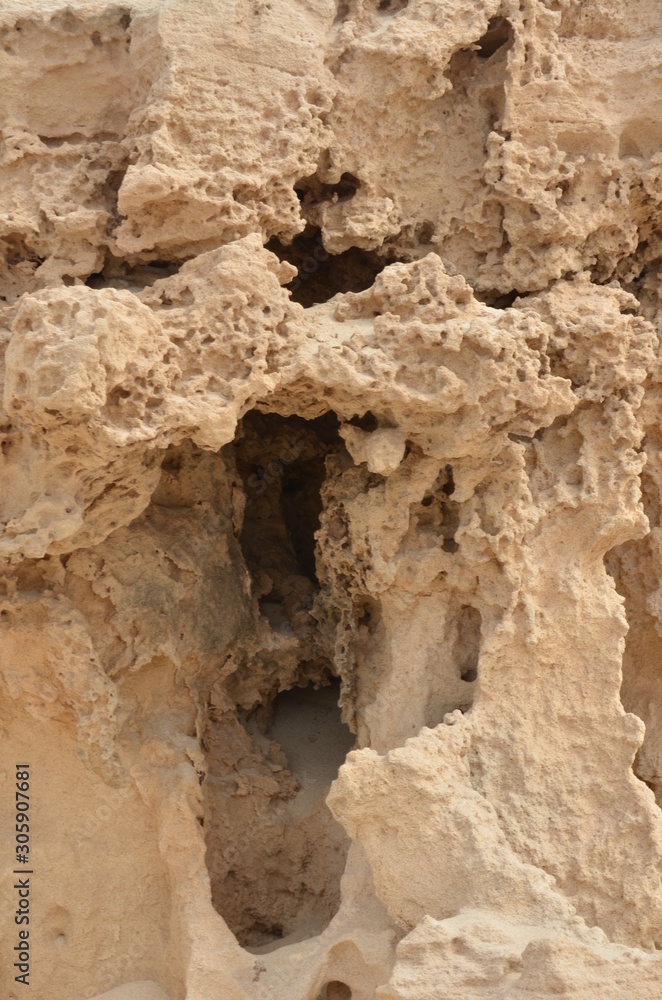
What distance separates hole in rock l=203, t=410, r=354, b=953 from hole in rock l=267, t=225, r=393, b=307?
1.69ft

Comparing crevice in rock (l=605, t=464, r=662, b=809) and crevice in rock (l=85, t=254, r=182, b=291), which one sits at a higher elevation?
crevice in rock (l=85, t=254, r=182, b=291)

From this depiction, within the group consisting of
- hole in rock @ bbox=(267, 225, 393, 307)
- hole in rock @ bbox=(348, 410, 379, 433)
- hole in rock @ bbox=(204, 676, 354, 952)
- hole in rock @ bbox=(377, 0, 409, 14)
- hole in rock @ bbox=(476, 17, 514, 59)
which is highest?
hole in rock @ bbox=(476, 17, 514, 59)

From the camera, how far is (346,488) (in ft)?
13.5

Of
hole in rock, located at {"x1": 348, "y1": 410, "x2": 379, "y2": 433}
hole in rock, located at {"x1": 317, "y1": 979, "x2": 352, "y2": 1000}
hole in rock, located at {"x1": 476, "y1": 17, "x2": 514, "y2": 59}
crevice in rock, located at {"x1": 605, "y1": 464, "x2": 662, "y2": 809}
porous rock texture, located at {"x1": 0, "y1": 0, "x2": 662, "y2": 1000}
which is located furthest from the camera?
crevice in rock, located at {"x1": 605, "y1": 464, "x2": 662, "y2": 809}

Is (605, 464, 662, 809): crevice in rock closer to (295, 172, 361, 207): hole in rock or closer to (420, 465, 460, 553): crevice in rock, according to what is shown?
(420, 465, 460, 553): crevice in rock

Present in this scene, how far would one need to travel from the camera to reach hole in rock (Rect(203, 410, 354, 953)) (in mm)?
4391

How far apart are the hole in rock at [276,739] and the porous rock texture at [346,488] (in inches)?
0.7

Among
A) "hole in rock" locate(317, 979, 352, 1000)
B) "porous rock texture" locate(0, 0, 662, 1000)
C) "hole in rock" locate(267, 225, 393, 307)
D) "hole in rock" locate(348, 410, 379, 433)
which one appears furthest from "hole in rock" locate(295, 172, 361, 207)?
"hole in rock" locate(317, 979, 352, 1000)

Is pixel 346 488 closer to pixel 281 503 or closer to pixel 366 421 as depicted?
pixel 366 421

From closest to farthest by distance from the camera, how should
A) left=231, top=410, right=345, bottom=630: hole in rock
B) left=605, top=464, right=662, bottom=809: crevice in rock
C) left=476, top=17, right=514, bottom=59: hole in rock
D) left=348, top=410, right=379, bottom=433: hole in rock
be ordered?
left=348, top=410, right=379, bottom=433: hole in rock < left=476, top=17, right=514, bottom=59: hole in rock < left=605, top=464, right=662, bottom=809: crevice in rock < left=231, top=410, right=345, bottom=630: hole in rock

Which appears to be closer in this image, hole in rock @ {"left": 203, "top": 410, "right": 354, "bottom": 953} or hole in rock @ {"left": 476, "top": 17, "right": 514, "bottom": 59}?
hole in rock @ {"left": 476, "top": 17, "right": 514, "bottom": 59}

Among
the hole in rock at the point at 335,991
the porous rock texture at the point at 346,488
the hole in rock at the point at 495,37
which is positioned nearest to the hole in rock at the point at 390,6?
the porous rock texture at the point at 346,488

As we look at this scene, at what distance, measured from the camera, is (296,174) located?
12.8ft

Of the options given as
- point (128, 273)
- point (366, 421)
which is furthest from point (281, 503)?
point (128, 273)
